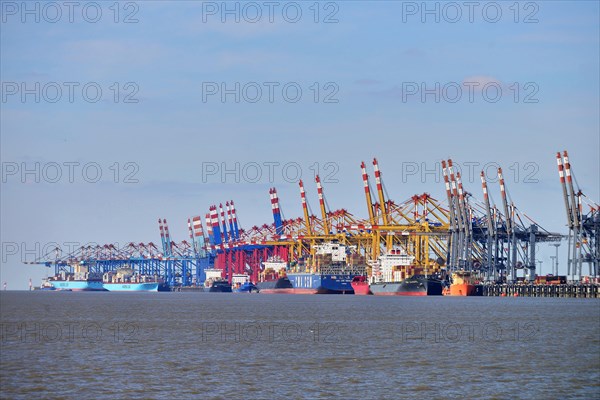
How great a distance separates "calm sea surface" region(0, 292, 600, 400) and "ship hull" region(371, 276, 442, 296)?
89.5 metres

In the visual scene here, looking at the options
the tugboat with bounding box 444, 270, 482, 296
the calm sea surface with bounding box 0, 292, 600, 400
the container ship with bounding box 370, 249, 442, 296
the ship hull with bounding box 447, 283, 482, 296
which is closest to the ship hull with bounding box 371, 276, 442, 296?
the container ship with bounding box 370, 249, 442, 296

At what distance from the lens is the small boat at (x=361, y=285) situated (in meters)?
193

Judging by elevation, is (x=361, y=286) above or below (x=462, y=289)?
below

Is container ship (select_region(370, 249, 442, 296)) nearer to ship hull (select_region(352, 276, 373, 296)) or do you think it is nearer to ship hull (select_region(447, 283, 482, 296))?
ship hull (select_region(447, 283, 482, 296))

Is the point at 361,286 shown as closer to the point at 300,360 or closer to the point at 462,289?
the point at 462,289

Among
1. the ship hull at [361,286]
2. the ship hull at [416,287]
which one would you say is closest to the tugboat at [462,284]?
the ship hull at [416,287]

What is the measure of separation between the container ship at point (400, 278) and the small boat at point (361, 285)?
4908mm

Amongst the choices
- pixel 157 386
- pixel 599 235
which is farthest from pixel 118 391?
pixel 599 235

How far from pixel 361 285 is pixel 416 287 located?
24.3 metres

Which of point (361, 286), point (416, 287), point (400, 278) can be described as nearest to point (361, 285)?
point (361, 286)

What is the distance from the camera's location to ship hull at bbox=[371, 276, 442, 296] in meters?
171

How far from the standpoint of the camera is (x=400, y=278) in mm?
179000

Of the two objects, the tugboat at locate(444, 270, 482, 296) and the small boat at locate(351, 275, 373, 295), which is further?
the small boat at locate(351, 275, 373, 295)

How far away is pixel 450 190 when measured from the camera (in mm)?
177125
